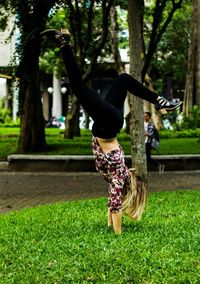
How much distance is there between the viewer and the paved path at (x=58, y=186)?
1053 cm

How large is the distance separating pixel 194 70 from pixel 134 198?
2273 cm

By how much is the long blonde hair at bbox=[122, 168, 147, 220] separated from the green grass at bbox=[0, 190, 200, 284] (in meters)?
0.23

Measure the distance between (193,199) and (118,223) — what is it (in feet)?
11.0

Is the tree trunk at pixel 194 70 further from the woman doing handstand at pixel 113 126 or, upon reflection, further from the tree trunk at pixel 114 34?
the woman doing handstand at pixel 113 126

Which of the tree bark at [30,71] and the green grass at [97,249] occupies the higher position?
the tree bark at [30,71]

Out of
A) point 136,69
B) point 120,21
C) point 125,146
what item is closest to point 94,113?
point 136,69

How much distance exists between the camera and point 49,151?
645 inches

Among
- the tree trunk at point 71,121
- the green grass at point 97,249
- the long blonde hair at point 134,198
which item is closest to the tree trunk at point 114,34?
the tree trunk at point 71,121

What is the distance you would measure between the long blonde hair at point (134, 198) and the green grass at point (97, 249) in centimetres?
23

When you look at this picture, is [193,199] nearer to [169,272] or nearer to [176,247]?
[176,247]

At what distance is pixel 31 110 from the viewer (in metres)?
16.0

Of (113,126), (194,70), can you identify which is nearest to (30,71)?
(113,126)

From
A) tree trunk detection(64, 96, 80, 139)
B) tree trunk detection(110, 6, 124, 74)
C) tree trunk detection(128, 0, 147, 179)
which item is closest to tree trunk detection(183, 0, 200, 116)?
tree trunk detection(110, 6, 124, 74)

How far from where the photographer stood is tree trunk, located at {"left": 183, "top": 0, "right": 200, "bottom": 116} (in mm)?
26844
